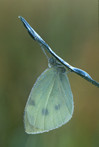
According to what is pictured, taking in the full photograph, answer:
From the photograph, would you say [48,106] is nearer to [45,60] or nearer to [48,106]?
[48,106]

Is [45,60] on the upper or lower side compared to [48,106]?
upper

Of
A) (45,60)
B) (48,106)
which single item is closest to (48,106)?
(48,106)

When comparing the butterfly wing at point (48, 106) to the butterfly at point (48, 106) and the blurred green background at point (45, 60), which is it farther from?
the blurred green background at point (45, 60)

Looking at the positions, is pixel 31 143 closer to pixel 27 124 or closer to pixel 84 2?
pixel 27 124

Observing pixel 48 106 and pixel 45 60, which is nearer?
pixel 48 106

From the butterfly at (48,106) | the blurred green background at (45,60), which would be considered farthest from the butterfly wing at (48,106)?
the blurred green background at (45,60)

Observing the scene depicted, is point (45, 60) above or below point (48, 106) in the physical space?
above

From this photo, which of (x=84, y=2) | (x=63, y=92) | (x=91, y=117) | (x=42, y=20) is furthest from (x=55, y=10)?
(x=63, y=92)
